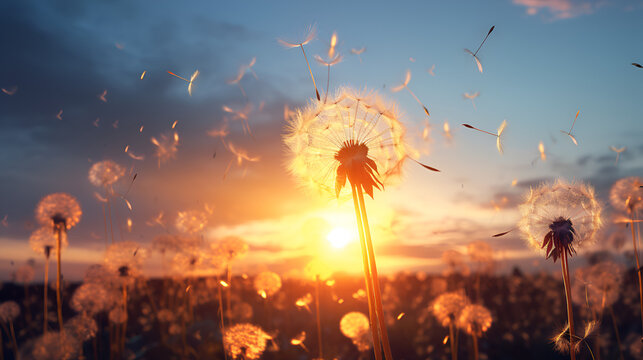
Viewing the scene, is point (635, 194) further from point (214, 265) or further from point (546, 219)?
point (214, 265)

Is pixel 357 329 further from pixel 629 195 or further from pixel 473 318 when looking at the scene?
pixel 629 195

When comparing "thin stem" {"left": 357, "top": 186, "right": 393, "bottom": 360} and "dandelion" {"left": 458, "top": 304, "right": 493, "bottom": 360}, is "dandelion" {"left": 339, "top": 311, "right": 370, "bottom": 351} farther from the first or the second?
"thin stem" {"left": 357, "top": 186, "right": 393, "bottom": 360}

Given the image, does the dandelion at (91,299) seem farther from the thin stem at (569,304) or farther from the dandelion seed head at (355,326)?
the thin stem at (569,304)

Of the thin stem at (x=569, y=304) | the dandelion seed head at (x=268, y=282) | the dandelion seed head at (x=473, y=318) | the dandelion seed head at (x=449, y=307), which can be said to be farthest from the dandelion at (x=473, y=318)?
the dandelion seed head at (x=268, y=282)

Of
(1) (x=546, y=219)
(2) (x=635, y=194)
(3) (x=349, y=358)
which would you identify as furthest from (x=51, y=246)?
(2) (x=635, y=194)

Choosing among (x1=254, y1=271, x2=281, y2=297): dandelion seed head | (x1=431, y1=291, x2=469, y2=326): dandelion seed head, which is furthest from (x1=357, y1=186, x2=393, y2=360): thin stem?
(x1=254, y1=271, x2=281, y2=297): dandelion seed head
